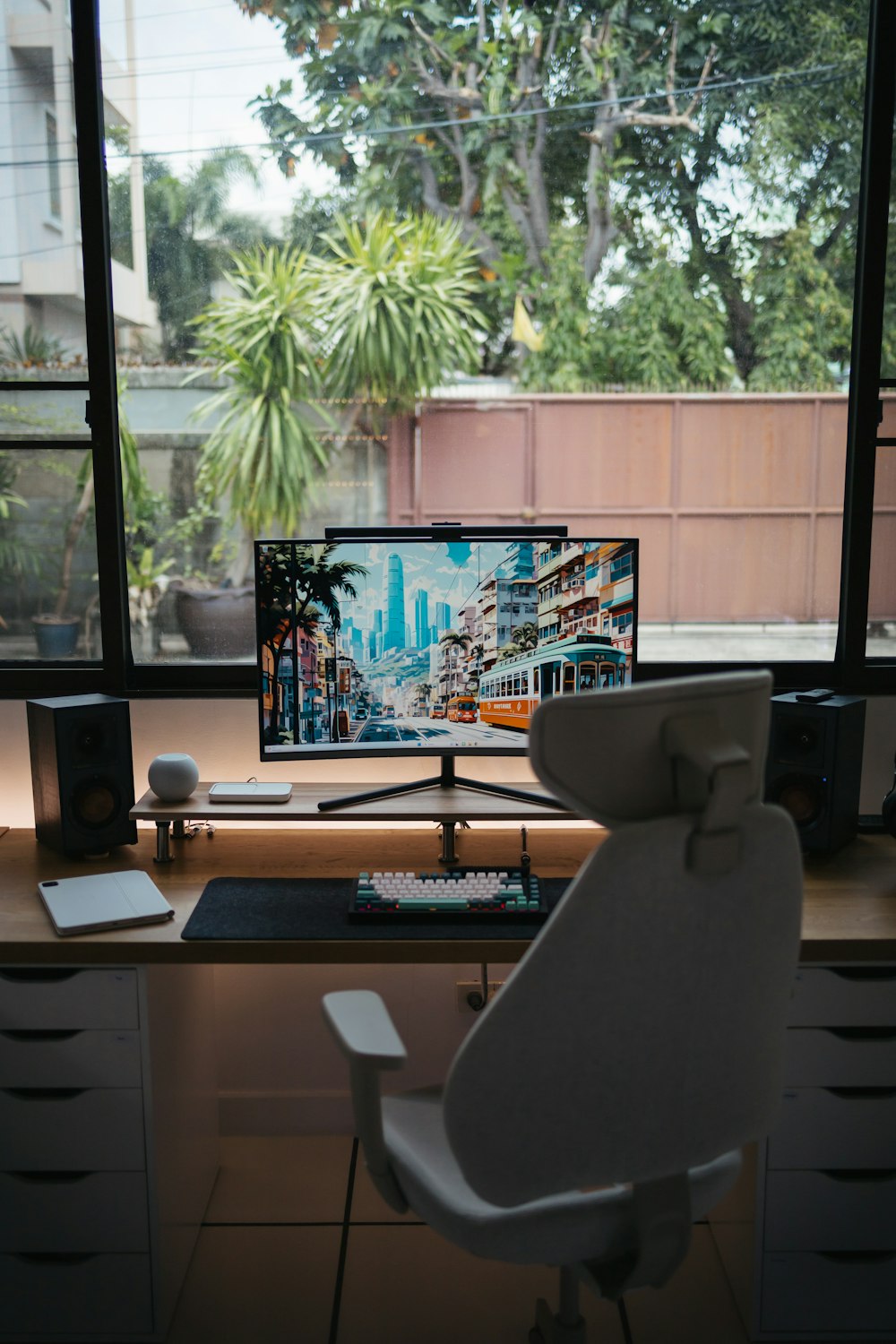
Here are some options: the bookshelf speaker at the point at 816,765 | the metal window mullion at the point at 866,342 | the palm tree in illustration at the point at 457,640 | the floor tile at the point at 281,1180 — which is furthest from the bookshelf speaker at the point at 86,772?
the metal window mullion at the point at 866,342

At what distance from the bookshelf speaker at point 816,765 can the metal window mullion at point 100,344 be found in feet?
4.87

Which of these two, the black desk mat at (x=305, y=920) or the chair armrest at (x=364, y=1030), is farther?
the black desk mat at (x=305, y=920)

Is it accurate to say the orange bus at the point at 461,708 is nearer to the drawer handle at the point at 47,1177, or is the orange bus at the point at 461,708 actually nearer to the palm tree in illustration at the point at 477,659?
the palm tree in illustration at the point at 477,659

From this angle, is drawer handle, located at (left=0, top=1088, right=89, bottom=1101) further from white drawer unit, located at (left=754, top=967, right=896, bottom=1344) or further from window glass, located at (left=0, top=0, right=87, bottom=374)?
window glass, located at (left=0, top=0, right=87, bottom=374)

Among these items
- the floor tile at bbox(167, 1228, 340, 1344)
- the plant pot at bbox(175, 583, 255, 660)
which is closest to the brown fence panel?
the plant pot at bbox(175, 583, 255, 660)

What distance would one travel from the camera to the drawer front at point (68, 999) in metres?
1.88

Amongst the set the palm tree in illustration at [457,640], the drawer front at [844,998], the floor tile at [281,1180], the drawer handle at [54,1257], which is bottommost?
the floor tile at [281,1180]

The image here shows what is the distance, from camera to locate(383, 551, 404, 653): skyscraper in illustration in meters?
2.13

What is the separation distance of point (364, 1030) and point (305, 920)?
47cm

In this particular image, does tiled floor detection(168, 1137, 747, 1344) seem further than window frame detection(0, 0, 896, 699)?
No

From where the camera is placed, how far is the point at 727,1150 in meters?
1.37

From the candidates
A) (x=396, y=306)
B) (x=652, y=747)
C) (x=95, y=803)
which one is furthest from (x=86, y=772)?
(x=652, y=747)

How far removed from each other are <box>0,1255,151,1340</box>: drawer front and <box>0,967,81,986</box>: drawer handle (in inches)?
19.3

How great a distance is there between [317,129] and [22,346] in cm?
83
